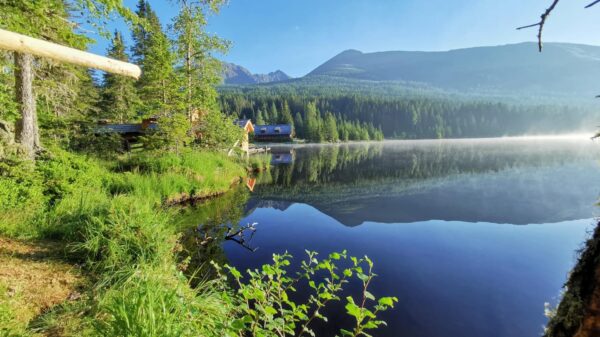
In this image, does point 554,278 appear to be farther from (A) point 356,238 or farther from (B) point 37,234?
(B) point 37,234

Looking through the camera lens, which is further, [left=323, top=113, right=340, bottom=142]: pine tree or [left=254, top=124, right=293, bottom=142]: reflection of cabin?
[left=323, top=113, right=340, bottom=142]: pine tree

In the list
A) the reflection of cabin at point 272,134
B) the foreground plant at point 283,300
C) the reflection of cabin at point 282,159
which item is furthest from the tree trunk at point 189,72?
the reflection of cabin at point 272,134

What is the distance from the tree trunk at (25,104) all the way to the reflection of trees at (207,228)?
546 cm

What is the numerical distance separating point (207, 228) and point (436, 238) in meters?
7.68

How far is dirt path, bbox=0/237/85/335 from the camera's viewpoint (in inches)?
133

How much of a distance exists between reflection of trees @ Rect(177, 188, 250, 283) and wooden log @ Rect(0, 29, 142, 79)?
3.16 m

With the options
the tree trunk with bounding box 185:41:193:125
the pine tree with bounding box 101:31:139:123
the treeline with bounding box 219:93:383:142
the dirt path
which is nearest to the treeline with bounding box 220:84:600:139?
the treeline with bounding box 219:93:383:142

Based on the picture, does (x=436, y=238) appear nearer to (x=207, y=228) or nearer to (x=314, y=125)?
(x=207, y=228)

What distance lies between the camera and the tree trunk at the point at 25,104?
970cm

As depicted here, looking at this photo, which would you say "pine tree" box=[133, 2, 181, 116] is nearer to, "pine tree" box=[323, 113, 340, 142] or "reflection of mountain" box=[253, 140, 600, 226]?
"reflection of mountain" box=[253, 140, 600, 226]

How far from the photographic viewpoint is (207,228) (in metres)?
9.40

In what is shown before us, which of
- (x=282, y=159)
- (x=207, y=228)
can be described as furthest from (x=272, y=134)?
(x=207, y=228)

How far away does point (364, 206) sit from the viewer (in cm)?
1437

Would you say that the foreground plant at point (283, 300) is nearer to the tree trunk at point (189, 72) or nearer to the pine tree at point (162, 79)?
the pine tree at point (162, 79)
